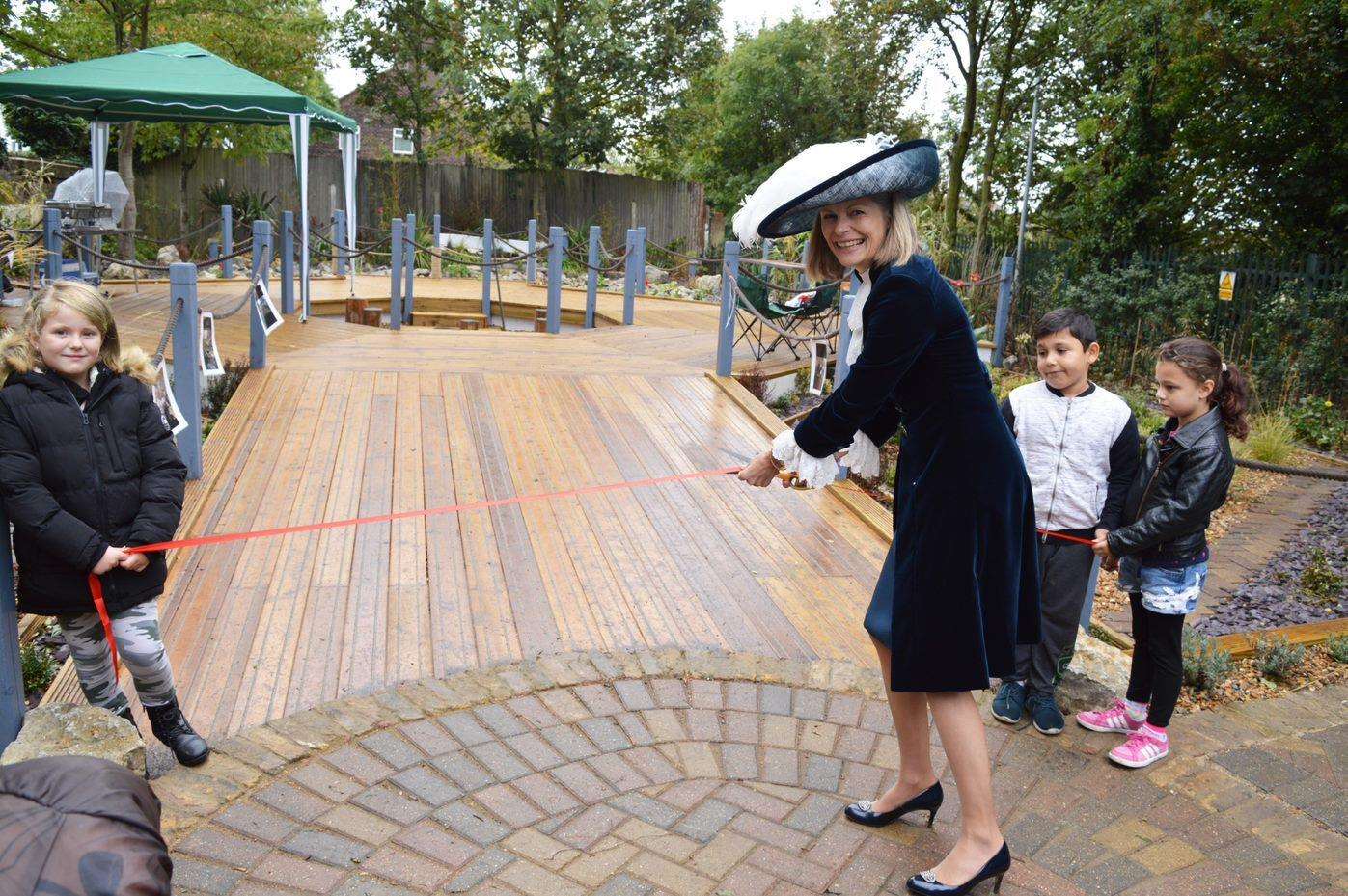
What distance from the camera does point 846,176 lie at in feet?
7.63

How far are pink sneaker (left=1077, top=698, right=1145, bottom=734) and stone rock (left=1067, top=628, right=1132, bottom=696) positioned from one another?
20cm

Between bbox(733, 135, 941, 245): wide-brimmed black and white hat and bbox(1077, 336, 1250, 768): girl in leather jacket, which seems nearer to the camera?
bbox(733, 135, 941, 245): wide-brimmed black and white hat

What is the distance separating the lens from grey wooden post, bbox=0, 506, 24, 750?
2.51m

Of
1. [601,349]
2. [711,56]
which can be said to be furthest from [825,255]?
[711,56]

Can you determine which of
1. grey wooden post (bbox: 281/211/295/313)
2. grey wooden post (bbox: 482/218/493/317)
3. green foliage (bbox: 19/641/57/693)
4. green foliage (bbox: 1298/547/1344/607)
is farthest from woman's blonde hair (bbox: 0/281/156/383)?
grey wooden post (bbox: 482/218/493/317)

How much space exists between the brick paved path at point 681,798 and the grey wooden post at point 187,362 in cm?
246

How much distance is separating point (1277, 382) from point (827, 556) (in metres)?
7.90

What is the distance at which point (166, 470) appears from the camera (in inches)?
110

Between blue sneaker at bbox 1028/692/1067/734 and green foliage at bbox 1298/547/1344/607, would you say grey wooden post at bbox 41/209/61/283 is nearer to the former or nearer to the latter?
blue sneaker at bbox 1028/692/1067/734

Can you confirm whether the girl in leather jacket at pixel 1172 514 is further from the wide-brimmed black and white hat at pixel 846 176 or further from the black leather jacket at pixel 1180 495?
the wide-brimmed black and white hat at pixel 846 176

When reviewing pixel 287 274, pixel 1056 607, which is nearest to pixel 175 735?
pixel 1056 607

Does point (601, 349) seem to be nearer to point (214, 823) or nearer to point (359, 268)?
point (214, 823)

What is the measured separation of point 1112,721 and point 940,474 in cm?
147

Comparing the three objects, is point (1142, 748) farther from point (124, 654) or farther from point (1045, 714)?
point (124, 654)
